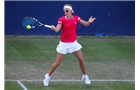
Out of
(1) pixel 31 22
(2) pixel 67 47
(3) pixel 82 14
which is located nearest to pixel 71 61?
(2) pixel 67 47

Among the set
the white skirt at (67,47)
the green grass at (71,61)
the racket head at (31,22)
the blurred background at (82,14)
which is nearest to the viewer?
the racket head at (31,22)

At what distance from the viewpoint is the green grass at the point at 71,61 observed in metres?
13.6


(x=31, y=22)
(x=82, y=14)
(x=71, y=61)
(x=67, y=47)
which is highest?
(x=31, y=22)

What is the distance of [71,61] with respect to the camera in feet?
57.9

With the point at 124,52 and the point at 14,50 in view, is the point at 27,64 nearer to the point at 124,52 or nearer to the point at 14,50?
the point at 14,50

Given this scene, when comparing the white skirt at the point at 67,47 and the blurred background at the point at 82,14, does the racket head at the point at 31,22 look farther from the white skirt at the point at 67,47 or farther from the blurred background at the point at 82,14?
the blurred background at the point at 82,14

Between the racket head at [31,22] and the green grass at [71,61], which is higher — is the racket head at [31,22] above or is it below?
above

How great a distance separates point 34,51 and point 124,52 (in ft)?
11.3

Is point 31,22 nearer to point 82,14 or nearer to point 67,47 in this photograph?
point 67,47

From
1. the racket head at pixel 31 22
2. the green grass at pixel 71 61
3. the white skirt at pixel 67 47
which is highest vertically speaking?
the racket head at pixel 31 22

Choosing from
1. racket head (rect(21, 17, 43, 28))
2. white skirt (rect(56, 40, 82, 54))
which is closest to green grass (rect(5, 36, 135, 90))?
white skirt (rect(56, 40, 82, 54))

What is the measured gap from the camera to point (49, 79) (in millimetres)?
13453

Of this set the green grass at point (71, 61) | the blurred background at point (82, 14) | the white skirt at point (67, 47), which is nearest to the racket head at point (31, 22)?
the white skirt at point (67, 47)

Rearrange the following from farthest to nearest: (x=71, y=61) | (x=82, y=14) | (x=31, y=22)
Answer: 1. (x=82, y=14)
2. (x=71, y=61)
3. (x=31, y=22)
